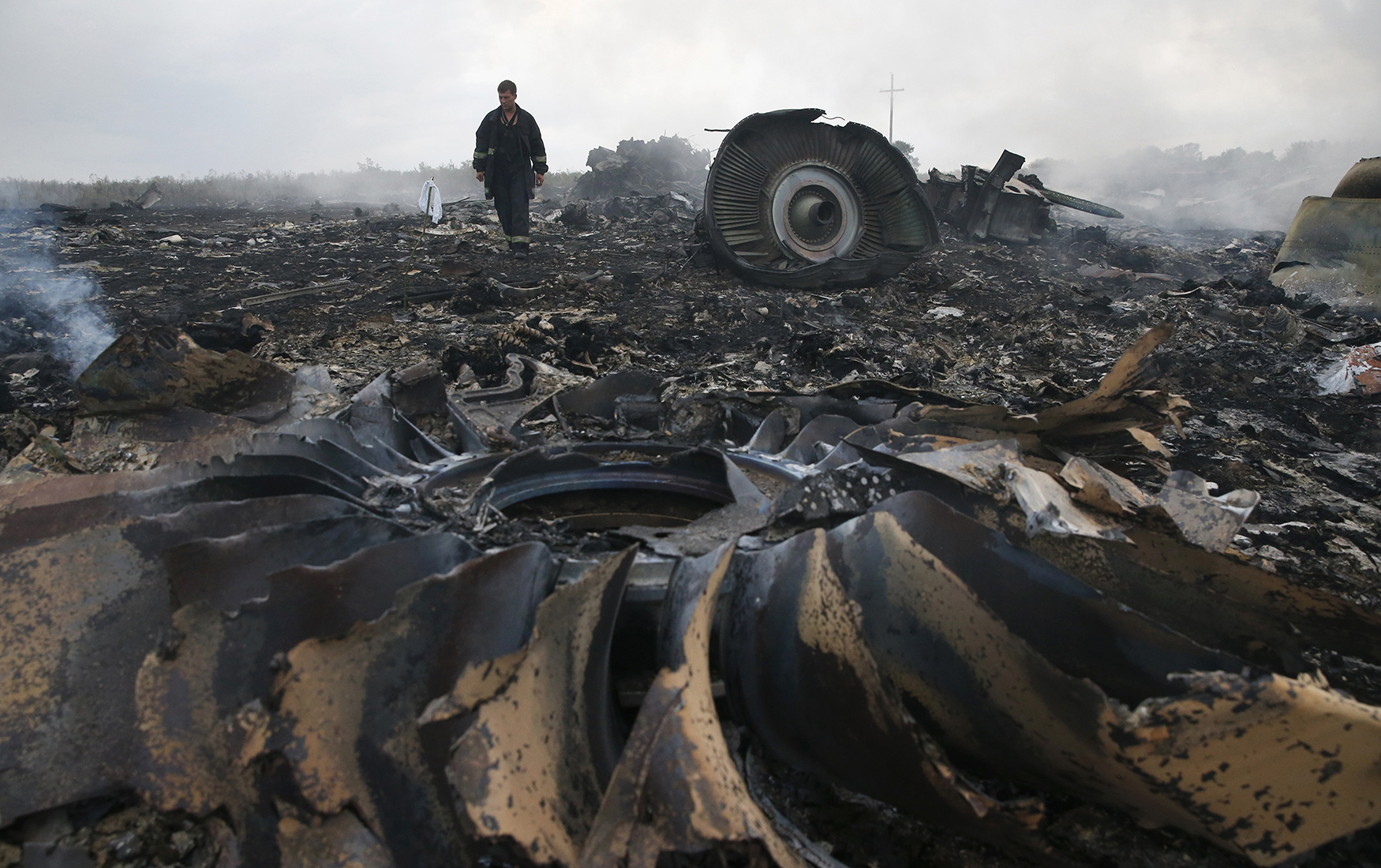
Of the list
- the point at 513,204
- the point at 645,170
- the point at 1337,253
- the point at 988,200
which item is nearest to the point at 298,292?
the point at 513,204

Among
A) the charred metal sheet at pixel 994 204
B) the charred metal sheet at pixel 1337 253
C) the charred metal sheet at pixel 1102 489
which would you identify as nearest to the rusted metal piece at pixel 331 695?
the charred metal sheet at pixel 1102 489

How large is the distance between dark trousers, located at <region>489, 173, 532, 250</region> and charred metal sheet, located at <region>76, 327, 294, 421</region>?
722cm

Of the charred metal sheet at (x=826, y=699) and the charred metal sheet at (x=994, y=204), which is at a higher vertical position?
the charred metal sheet at (x=994, y=204)

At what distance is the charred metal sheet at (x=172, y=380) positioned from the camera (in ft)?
8.02

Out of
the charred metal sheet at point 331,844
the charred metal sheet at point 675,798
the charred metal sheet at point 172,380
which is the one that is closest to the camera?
the charred metal sheet at point 675,798

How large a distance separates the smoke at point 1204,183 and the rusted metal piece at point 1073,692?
83.3ft

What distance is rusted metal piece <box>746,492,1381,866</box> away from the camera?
105 cm

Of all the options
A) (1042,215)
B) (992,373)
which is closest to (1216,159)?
(1042,215)

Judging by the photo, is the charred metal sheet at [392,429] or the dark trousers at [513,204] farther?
the dark trousers at [513,204]

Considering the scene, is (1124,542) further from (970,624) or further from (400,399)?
(400,399)

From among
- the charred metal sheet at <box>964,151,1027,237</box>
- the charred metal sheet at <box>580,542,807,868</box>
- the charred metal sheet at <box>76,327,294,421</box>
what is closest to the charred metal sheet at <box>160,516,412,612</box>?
the charred metal sheet at <box>580,542,807,868</box>

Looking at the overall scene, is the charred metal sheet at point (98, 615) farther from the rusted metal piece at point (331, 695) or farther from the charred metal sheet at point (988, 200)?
the charred metal sheet at point (988, 200)

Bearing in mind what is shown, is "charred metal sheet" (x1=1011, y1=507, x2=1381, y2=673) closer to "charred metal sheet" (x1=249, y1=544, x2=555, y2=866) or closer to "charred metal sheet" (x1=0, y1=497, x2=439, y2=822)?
"charred metal sheet" (x1=249, y1=544, x2=555, y2=866)

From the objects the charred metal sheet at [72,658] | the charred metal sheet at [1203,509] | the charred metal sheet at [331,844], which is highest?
the charred metal sheet at [1203,509]
